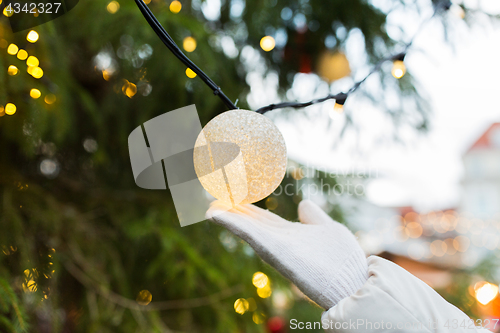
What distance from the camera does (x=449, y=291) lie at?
4.29 ft

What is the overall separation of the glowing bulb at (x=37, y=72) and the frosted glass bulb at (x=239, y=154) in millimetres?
550

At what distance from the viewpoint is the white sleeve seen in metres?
0.37

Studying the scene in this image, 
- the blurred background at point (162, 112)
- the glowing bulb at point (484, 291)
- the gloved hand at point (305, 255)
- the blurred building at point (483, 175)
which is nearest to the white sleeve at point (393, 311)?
the gloved hand at point (305, 255)

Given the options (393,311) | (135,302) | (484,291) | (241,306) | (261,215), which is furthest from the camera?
(484,291)

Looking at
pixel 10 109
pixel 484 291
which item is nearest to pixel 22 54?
pixel 10 109

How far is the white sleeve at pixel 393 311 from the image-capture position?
0.37 metres

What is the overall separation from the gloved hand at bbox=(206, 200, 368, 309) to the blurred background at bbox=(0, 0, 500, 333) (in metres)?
0.32

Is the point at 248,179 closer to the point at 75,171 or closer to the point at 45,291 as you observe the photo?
the point at 45,291

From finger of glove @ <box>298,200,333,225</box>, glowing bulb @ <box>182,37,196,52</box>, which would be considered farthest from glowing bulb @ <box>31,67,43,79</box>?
finger of glove @ <box>298,200,333,225</box>

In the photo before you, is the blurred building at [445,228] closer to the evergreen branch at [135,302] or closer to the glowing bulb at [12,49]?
the evergreen branch at [135,302]

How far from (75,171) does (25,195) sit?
0.69 ft

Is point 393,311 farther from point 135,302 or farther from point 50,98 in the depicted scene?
point 50,98

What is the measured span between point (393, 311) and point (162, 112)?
30.0 inches

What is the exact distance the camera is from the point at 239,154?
384mm
